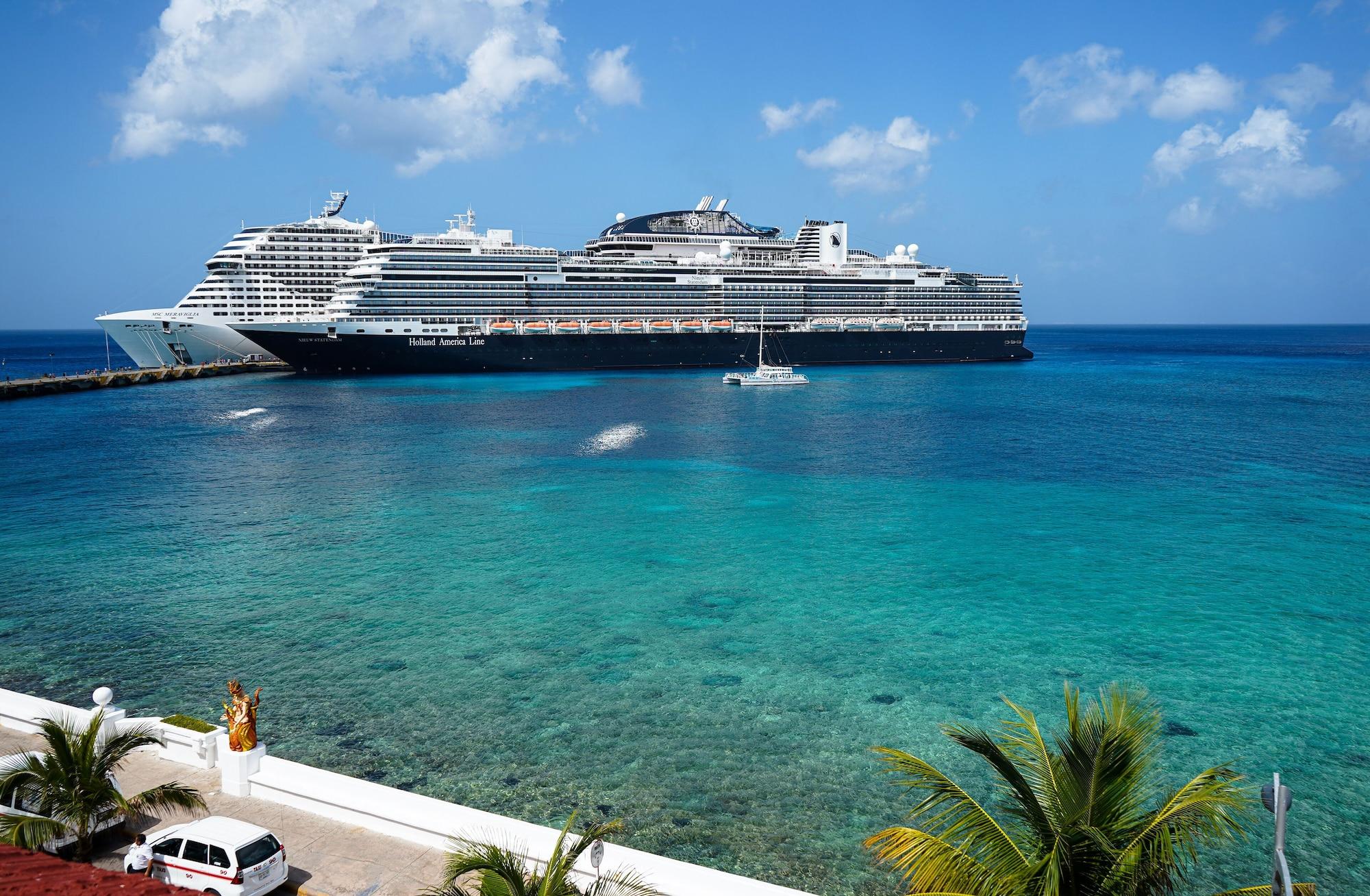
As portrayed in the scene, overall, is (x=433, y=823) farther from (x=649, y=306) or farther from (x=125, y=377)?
(x=649, y=306)

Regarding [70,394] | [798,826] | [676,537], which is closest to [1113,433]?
[676,537]

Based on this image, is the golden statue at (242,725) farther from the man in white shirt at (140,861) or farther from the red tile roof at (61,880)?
the red tile roof at (61,880)

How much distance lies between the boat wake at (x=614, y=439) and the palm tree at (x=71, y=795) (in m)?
31.4

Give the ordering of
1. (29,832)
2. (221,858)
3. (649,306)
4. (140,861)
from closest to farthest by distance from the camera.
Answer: (221,858) < (29,832) < (140,861) < (649,306)

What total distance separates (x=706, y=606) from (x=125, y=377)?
7205 centimetres

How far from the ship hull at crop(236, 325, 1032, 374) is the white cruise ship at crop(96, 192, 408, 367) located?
7322mm

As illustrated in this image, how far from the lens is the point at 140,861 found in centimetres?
935

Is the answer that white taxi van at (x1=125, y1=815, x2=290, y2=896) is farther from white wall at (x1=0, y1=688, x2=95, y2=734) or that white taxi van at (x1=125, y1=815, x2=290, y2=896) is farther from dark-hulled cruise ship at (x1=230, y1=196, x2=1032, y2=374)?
dark-hulled cruise ship at (x1=230, y1=196, x2=1032, y2=374)

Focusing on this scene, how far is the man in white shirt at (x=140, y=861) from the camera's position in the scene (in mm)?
9336

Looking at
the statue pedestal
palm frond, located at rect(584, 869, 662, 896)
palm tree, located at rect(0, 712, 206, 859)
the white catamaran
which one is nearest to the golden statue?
the statue pedestal

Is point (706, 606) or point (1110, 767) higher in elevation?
point (1110, 767)

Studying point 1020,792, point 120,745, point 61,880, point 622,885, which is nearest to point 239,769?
point 120,745

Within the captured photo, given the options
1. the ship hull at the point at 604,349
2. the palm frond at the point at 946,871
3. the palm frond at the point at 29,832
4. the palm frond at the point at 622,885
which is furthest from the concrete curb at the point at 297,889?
the ship hull at the point at 604,349

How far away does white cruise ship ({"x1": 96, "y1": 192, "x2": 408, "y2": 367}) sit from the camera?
3233 inches
